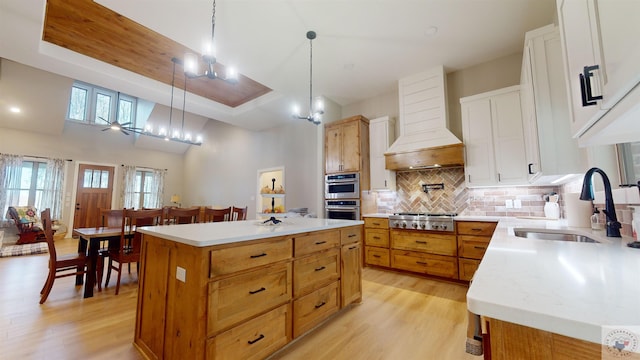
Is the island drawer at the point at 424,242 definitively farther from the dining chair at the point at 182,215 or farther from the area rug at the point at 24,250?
the area rug at the point at 24,250

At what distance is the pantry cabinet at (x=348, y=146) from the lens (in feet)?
14.1

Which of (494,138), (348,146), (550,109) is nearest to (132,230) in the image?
(348,146)

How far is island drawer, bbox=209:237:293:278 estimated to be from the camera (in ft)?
4.66

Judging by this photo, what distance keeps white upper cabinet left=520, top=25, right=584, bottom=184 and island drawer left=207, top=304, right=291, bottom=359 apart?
2.59m

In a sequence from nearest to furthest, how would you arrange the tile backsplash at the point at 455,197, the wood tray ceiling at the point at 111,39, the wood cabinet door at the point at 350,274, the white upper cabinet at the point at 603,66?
Result: the white upper cabinet at the point at 603,66, the wood cabinet door at the point at 350,274, the wood tray ceiling at the point at 111,39, the tile backsplash at the point at 455,197

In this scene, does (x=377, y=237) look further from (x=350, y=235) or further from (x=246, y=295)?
(x=246, y=295)

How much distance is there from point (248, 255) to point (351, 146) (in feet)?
10.4

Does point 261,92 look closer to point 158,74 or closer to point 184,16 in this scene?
point 158,74

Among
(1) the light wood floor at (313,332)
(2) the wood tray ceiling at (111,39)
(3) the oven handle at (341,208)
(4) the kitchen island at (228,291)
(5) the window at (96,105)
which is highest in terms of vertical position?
(5) the window at (96,105)

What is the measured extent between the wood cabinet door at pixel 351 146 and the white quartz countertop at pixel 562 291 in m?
3.37

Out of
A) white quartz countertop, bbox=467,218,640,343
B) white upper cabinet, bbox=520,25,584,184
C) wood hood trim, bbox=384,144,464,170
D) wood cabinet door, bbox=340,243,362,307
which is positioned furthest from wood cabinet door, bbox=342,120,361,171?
white quartz countertop, bbox=467,218,640,343

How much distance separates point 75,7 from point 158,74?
1487 mm

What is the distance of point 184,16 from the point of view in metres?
2.71

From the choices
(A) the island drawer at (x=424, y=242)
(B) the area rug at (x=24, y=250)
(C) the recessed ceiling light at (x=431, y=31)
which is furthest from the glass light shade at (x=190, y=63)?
(B) the area rug at (x=24, y=250)
